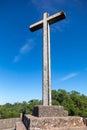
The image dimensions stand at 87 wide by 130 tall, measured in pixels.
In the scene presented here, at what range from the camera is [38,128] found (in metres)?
5.40

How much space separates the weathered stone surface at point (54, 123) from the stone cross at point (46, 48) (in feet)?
5.02

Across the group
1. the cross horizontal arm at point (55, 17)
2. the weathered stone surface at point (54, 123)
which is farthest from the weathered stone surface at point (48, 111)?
the cross horizontal arm at point (55, 17)

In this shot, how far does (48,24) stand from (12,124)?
26.6ft

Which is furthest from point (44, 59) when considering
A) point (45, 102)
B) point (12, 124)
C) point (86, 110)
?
point (86, 110)

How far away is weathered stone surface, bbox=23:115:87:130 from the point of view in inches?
214

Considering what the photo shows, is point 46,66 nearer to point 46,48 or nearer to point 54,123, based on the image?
point 46,48

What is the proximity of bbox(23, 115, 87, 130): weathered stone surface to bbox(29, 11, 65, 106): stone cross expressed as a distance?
1.53m

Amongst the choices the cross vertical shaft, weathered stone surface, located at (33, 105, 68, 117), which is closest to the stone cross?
the cross vertical shaft

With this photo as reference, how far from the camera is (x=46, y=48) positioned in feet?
26.4

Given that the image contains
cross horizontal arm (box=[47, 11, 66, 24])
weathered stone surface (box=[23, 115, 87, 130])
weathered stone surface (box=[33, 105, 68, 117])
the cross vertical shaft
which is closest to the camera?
weathered stone surface (box=[23, 115, 87, 130])

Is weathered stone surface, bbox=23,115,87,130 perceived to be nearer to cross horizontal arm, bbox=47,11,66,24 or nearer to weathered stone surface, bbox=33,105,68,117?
weathered stone surface, bbox=33,105,68,117

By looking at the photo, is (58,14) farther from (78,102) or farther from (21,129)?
(78,102)

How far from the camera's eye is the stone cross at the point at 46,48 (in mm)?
7370

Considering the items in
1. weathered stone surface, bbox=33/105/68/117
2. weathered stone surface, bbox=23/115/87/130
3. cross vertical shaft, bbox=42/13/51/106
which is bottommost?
weathered stone surface, bbox=23/115/87/130
